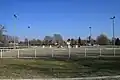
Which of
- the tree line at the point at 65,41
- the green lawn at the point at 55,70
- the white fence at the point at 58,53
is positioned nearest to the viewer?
the green lawn at the point at 55,70

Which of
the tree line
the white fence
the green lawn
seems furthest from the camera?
the tree line

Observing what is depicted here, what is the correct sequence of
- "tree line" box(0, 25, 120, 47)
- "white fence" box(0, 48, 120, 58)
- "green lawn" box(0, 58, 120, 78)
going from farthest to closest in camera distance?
"tree line" box(0, 25, 120, 47)
"white fence" box(0, 48, 120, 58)
"green lawn" box(0, 58, 120, 78)

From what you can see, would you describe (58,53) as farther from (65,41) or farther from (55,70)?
(65,41)

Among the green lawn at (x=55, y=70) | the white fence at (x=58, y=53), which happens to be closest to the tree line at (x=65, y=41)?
the white fence at (x=58, y=53)

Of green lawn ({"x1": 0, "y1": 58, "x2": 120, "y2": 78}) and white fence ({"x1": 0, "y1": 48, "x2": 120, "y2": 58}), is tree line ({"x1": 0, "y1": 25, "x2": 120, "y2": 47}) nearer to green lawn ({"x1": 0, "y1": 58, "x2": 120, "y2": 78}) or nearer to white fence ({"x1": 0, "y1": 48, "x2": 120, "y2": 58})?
white fence ({"x1": 0, "y1": 48, "x2": 120, "y2": 58})

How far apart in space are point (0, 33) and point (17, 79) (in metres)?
105

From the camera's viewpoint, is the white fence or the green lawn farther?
the white fence

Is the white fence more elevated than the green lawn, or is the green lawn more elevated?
the white fence

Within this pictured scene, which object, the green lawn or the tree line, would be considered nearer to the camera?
the green lawn

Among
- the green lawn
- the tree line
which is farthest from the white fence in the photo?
the tree line

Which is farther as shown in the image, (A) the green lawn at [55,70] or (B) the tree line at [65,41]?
(B) the tree line at [65,41]

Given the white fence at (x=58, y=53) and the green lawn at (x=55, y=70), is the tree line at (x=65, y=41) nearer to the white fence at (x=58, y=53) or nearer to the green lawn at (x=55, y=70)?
the white fence at (x=58, y=53)

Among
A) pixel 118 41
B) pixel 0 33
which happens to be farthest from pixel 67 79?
pixel 118 41

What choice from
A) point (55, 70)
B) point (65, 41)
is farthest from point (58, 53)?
point (65, 41)
